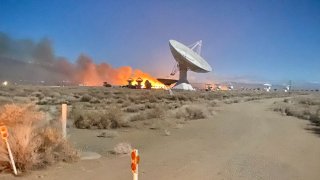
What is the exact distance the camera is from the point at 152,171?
9742mm

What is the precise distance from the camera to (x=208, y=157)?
468 inches

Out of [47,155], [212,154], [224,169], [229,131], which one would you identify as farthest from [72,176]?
[229,131]

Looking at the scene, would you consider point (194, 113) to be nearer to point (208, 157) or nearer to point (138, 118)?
point (138, 118)

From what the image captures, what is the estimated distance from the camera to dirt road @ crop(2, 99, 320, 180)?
9.46m

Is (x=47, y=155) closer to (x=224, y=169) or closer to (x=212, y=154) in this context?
(x=224, y=169)

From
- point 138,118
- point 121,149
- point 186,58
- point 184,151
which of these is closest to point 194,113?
point 138,118

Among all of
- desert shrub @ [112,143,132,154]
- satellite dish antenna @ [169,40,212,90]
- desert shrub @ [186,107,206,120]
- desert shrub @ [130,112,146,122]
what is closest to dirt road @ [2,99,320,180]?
desert shrub @ [112,143,132,154]

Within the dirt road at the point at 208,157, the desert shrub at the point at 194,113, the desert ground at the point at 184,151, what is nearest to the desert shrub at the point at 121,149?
the desert ground at the point at 184,151

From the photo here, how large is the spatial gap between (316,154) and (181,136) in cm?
555

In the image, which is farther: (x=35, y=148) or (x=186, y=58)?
(x=186, y=58)

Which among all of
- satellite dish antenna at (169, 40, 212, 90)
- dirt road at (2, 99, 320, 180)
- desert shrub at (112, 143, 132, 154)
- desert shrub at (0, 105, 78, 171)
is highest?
satellite dish antenna at (169, 40, 212, 90)

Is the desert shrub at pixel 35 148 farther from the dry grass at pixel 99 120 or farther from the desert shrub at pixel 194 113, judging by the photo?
the desert shrub at pixel 194 113

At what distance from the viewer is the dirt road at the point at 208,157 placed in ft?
31.0

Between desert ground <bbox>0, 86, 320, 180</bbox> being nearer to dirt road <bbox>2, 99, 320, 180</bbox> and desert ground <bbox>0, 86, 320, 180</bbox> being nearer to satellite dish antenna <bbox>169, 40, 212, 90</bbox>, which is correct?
dirt road <bbox>2, 99, 320, 180</bbox>
